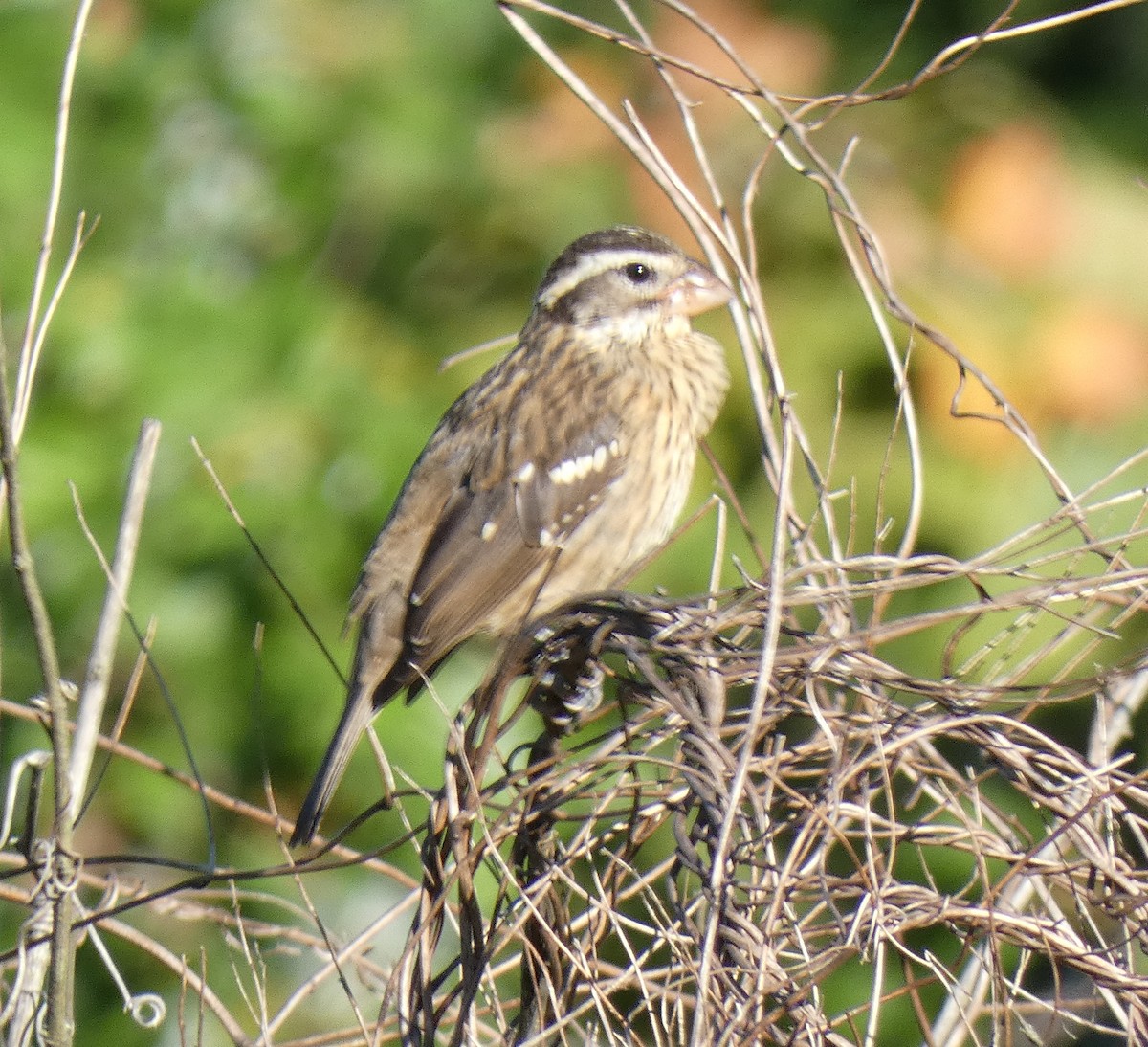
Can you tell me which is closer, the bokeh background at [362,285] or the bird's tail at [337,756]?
the bird's tail at [337,756]

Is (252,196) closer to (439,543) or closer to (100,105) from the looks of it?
(100,105)

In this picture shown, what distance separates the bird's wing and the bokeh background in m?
0.29

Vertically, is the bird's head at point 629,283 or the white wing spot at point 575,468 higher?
the bird's head at point 629,283

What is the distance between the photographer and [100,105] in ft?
15.0

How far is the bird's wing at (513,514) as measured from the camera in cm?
395

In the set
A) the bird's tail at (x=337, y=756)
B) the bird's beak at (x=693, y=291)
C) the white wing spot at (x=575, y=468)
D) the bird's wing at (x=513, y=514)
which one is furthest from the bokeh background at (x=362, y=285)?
the bird's beak at (x=693, y=291)

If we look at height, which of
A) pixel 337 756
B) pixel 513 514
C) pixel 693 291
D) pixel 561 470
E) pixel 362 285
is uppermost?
pixel 693 291

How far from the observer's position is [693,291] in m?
4.20

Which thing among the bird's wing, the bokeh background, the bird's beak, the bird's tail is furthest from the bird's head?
the bird's tail

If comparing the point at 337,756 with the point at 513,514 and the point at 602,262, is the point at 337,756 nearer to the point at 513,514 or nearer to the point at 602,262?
the point at 513,514

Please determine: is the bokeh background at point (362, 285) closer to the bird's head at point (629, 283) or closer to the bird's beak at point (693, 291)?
the bird's head at point (629, 283)

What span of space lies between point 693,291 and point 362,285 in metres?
1.44

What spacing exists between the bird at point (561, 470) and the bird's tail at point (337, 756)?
0.05 metres

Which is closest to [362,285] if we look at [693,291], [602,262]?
[602,262]
